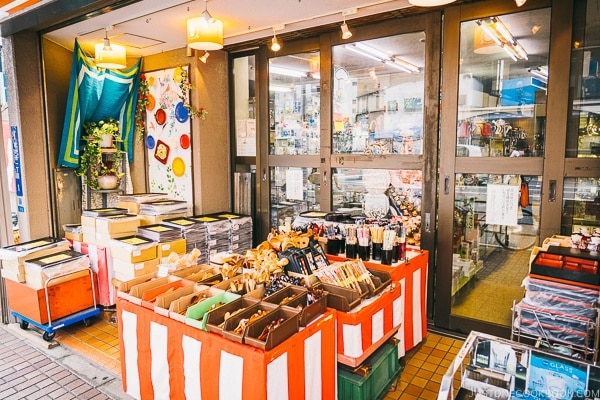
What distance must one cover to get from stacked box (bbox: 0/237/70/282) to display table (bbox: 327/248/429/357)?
3.21 m

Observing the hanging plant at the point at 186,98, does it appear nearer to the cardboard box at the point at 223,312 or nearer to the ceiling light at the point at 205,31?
the ceiling light at the point at 205,31

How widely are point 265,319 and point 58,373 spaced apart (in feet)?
8.28

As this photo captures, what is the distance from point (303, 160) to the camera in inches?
209

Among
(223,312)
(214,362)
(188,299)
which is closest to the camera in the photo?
(214,362)

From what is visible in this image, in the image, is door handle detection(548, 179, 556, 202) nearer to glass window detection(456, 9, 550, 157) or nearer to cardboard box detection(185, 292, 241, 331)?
glass window detection(456, 9, 550, 157)

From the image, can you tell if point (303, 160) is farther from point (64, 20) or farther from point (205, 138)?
point (64, 20)

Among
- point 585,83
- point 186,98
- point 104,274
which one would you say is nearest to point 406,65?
point 585,83

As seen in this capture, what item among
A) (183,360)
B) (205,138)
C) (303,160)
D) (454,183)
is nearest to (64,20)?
(205,138)

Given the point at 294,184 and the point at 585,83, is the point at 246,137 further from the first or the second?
the point at 585,83

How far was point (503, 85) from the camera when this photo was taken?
3926mm

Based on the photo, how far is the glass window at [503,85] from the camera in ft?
12.2

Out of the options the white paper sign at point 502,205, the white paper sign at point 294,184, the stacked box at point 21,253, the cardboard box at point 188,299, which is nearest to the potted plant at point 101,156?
the stacked box at point 21,253

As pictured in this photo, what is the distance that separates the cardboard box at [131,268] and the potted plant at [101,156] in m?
1.58

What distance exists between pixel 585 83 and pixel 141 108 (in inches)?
218
